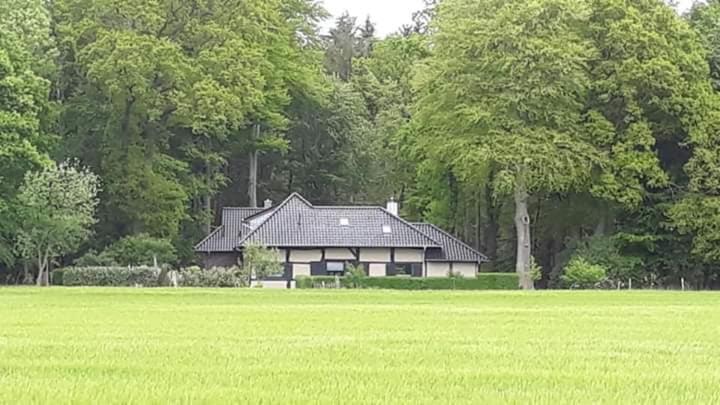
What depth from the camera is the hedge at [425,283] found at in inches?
2151

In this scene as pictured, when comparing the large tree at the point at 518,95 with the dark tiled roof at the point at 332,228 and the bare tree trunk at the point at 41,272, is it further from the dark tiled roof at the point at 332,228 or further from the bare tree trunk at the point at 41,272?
the bare tree trunk at the point at 41,272

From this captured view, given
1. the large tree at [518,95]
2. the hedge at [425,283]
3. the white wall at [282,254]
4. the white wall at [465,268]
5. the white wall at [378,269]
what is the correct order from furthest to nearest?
the white wall at [465,268]
the white wall at [378,269]
the white wall at [282,254]
the hedge at [425,283]
the large tree at [518,95]

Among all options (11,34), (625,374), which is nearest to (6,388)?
(625,374)

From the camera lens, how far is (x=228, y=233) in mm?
63344

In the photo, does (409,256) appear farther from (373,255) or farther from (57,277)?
(57,277)

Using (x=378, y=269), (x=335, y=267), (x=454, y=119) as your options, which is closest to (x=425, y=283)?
(x=378, y=269)

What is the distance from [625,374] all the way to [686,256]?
1797 inches

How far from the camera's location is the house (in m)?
60.7

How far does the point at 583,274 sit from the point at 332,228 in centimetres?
1366

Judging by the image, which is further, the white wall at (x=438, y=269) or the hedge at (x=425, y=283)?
the white wall at (x=438, y=269)

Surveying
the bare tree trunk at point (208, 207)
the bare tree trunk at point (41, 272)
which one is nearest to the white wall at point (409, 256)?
the bare tree trunk at point (208, 207)

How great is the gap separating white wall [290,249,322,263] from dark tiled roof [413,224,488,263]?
5456mm

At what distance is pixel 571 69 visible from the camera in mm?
53625

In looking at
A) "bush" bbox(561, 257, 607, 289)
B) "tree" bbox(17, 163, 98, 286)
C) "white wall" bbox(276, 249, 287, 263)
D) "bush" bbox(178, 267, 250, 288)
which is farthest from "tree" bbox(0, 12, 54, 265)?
"bush" bbox(561, 257, 607, 289)
